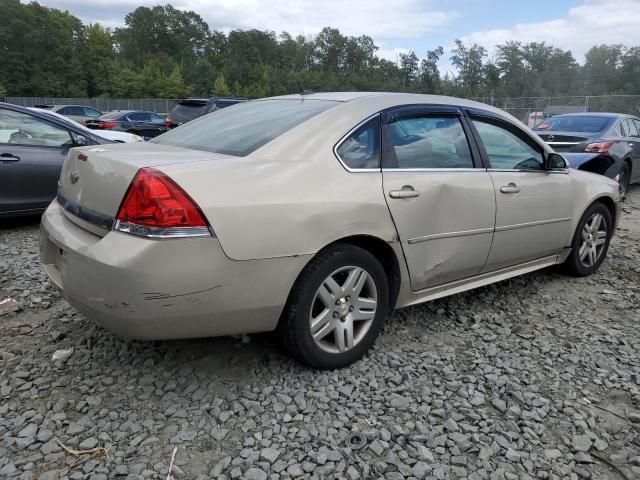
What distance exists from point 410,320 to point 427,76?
298 ft

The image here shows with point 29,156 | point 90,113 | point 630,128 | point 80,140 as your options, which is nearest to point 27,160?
point 29,156

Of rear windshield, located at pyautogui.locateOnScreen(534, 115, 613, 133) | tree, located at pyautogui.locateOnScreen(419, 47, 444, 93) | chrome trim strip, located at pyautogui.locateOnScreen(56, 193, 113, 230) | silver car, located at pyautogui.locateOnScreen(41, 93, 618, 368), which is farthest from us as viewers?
tree, located at pyautogui.locateOnScreen(419, 47, 444, 93)

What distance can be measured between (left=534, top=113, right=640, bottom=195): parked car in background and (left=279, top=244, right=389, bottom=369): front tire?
6.02m

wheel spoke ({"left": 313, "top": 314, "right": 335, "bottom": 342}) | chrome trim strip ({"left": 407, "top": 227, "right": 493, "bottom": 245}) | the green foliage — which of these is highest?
the green foliage

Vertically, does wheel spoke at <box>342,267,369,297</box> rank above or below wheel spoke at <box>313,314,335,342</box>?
above

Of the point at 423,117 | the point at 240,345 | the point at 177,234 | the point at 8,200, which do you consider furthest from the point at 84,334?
the point at 8,200

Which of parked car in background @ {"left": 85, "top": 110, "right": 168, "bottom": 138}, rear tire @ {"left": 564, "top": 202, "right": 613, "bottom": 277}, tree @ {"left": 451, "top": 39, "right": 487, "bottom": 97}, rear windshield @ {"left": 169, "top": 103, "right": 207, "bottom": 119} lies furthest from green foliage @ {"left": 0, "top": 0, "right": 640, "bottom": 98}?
rear tire @ {"left": 564, "top": 202, "right": 613, "bottom": 277}

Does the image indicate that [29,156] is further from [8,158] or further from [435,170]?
[435,170]

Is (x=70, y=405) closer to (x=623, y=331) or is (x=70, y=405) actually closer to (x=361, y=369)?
(x=361, y=369)

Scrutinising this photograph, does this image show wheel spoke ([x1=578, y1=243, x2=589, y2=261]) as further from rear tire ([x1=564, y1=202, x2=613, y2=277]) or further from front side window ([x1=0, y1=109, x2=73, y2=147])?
front side window ([x1=0, y1=109, x2=73, y2=147])

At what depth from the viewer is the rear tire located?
448 centimetres

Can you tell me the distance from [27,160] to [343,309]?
14.1ft

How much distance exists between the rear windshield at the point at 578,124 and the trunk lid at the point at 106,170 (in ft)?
26.2

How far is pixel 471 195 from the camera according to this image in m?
3.39
